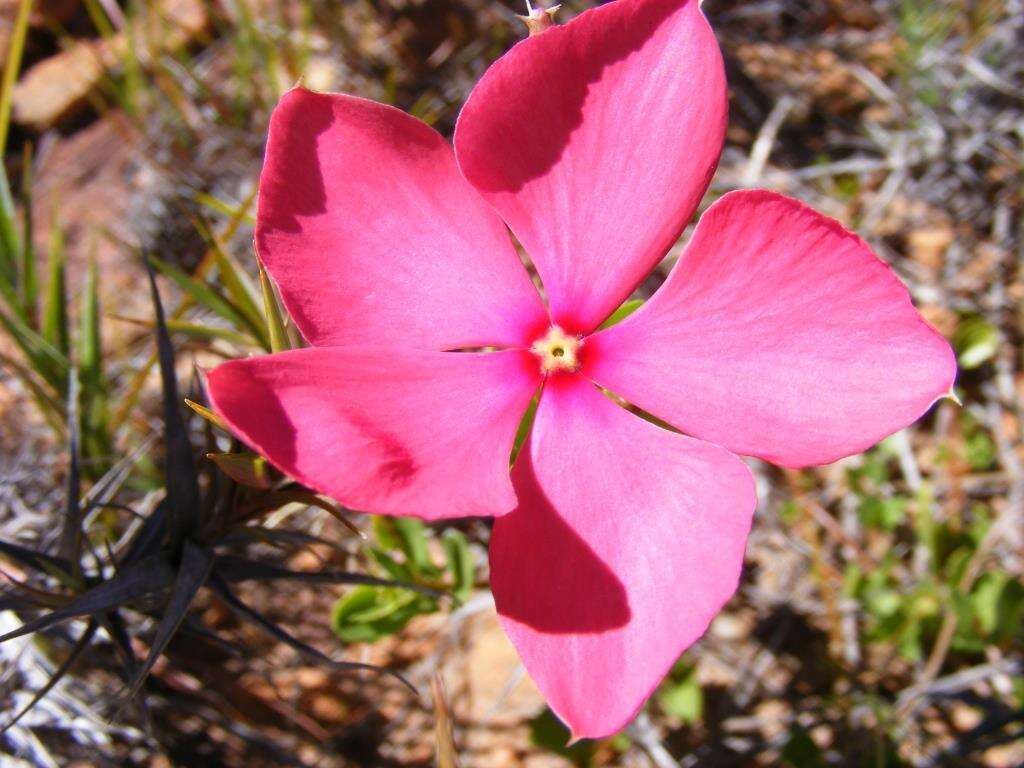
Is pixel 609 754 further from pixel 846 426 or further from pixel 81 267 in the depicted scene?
pixel 81 267

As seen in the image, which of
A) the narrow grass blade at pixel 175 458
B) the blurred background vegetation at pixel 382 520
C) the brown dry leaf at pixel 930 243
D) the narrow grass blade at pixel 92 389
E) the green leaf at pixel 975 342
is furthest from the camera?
the brown dry leaf at pixel 930 243

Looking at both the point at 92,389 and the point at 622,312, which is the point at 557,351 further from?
the point at 92,389

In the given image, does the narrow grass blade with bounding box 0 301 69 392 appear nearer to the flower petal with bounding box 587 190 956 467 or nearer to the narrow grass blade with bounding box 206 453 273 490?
the narrow grass blade with bounding box 206 453 273 490

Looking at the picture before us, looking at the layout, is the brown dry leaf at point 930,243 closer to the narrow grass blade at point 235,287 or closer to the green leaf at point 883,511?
the green leaf at point 883,511

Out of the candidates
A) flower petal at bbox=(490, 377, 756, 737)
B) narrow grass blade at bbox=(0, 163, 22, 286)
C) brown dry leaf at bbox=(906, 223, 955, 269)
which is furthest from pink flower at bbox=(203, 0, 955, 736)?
brown dry leaf at bbox=(906, 223, 955, 269)

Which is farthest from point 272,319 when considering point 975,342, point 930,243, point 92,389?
point 930,243

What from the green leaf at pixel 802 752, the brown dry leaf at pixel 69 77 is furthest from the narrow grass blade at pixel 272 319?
the brown dry leaf at pixel 69 77

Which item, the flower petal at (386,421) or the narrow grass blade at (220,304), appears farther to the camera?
the narrow grass blade at (220,304)
